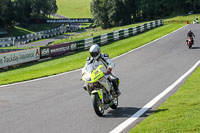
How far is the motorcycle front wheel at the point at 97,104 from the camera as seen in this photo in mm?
8391

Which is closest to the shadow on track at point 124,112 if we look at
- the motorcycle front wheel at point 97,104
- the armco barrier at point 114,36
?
the motorcycle front wheel at point 97,104

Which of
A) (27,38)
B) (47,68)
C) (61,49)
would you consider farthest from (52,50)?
(27,38)

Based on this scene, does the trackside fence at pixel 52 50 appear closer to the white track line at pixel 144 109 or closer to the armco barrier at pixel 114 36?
the armco barrier at pixel 114 36

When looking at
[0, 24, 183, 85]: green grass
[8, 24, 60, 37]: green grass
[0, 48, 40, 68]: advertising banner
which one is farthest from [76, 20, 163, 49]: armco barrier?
[8, 24, 60, 37]: green grass

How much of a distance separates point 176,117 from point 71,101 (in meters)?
4.18

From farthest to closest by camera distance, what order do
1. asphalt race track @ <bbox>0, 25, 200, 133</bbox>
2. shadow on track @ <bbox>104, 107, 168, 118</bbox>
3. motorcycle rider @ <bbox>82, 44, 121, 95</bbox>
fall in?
motorcycle rider @ <bbox>82, 44, 121, 95</bbox> < shadow on track @ <bbox>104, 107, 168, 118</bbox> < asphalt race track @ <bbox>0, 25, 200, 133</bbox>

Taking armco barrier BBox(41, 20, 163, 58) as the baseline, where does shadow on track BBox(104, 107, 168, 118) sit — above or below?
below

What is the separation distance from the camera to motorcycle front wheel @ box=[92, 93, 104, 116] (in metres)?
8.39

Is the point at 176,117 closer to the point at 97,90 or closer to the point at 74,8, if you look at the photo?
the point at 97,90

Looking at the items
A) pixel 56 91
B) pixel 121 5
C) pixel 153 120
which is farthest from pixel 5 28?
pixel 153 120

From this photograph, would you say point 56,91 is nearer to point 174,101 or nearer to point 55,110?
point 55,110

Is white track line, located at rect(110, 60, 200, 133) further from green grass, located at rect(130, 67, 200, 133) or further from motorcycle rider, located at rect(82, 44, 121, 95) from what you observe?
motorcycle rider, located at rect(82, 44, 121, 95)

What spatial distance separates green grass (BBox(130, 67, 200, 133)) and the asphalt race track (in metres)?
0.49

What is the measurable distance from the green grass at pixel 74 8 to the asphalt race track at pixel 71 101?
140m
